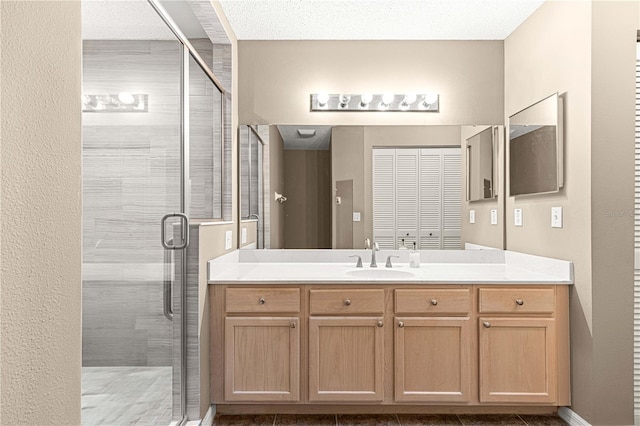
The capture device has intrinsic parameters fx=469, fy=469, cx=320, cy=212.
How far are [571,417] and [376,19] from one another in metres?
2.60

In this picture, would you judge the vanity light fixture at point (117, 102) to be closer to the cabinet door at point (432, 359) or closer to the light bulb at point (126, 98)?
the light bulb at point (126, 98)

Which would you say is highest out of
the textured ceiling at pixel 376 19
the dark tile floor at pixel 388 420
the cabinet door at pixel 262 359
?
the textured ceiling at pixel 376 19

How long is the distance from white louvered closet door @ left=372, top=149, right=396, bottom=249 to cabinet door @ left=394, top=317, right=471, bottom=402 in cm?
85

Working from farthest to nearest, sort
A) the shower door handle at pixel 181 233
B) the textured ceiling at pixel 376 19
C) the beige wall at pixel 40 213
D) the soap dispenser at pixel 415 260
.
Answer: the soap dispenser at pixel 415 260, the textured ceiling at pixel 376 19, the shower door handle at pixel 181 233, the beige wall at pixel 40 213

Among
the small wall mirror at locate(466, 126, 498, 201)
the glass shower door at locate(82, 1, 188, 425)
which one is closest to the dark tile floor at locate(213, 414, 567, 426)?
the glass shower door at locate(82, 1, 188, 425)

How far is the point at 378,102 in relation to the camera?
11.0ft

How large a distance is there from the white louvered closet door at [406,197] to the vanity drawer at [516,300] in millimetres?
824

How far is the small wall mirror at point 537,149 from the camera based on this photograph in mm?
2596

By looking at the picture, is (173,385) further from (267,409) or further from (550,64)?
(550,64)

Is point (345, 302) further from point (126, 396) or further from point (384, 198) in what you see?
point (126, 396)

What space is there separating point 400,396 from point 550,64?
208 cm

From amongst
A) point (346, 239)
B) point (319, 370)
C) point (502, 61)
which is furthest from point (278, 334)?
point (502, 61)

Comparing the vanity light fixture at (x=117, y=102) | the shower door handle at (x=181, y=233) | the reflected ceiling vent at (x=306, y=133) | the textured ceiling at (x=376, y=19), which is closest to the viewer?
the vanity light fixture at (x=117, y=102)

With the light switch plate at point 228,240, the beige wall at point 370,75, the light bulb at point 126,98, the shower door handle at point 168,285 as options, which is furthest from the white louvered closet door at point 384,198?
the light bulb at point 126,98
